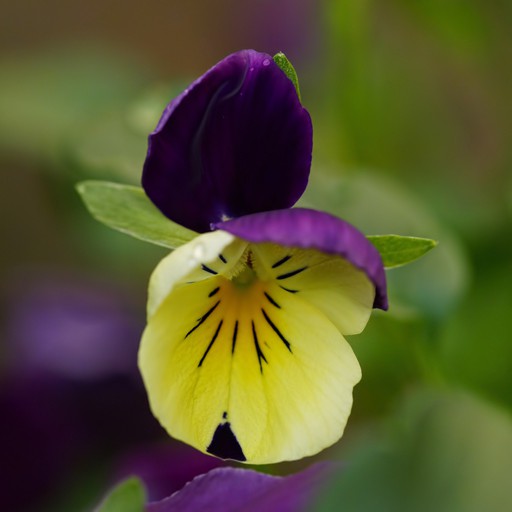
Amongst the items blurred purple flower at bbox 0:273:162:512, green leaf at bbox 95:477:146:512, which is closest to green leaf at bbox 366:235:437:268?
green leaf at bbox 95:477:146:512

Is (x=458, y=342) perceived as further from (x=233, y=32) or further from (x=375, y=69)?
(x=233, y=32)

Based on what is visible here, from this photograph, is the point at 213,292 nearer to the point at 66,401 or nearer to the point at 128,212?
the point at 128,212

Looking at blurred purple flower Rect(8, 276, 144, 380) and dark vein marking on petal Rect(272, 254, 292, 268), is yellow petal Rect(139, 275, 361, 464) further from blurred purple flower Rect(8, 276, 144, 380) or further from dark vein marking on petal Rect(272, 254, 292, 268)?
blurred purple flower Rect(8, 276, 144, 380)

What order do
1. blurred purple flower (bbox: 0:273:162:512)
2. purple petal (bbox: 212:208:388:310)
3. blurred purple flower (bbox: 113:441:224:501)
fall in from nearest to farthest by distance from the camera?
purple petal (bbox: 212:208:388:310) < blurred purple flower (bbox: 113:441:224:501) < blurred purple flower (bbox: 0:273:162:512)

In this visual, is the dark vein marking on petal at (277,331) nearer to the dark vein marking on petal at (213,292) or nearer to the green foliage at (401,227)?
the dark vein marking on petal at (213,292)

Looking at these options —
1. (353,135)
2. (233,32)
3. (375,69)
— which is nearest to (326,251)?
(353,135)

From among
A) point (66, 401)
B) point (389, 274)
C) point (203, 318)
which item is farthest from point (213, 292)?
point (66, 401)

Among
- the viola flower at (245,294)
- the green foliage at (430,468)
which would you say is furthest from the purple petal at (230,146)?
the green foliage at (430,468)
